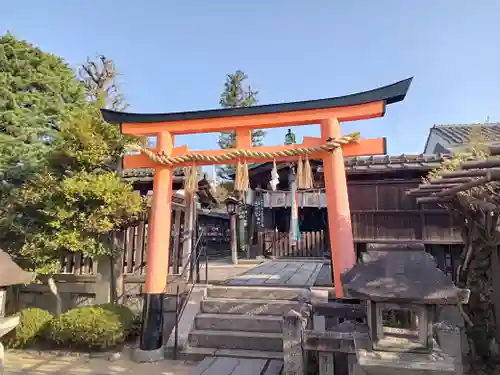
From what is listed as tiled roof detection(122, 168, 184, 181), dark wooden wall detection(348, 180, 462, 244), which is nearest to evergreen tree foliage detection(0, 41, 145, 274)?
tiled roof detection(122, 168, 184, 181)

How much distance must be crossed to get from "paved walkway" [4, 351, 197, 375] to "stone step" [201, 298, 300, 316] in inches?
46.1

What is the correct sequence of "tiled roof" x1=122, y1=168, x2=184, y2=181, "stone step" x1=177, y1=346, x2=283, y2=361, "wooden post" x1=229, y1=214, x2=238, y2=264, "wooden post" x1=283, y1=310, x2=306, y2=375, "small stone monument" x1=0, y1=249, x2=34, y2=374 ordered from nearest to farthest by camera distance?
"small stone monument" x1=0, y1=249, x2=34, y2=374 < "wooden post" x1=283, y1=310, x2=306, y2=375 < "stone step" x1=177, y1=346, x2=283, y2=361 < "tiled roof" x1=122, y1=168, x2=184, y2=181 < "wooden post" x1=229, y1=214, x2=238, y2=264

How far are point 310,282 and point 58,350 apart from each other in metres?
5.49

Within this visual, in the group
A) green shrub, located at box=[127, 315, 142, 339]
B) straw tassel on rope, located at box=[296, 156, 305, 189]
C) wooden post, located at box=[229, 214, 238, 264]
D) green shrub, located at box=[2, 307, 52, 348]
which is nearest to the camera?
straw tassel on rope, located at box=[296, 156, 305, 189]

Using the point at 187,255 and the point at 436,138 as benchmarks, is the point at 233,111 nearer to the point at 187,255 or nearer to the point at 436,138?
the point at 187,255

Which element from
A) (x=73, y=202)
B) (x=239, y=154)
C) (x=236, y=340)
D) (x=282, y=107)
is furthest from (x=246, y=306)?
(x=73, y=202)

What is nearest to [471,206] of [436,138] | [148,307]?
[148,307]

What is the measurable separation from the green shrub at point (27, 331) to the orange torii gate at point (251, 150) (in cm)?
242

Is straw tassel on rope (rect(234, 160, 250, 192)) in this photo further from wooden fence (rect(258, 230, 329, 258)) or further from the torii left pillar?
wooden fence (rect(258, 230, 329, 258))

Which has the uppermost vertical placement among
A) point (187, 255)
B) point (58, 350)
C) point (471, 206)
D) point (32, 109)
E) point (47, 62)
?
point (47, 62)

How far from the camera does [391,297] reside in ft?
9.89

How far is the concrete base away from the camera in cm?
614

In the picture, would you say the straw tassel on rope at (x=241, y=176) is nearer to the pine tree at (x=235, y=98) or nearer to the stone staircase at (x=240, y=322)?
the stone staircase at (x=240, y=322)

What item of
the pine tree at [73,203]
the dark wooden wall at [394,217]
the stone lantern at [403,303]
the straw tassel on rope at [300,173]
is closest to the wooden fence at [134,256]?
the pine tree at [73,203]
